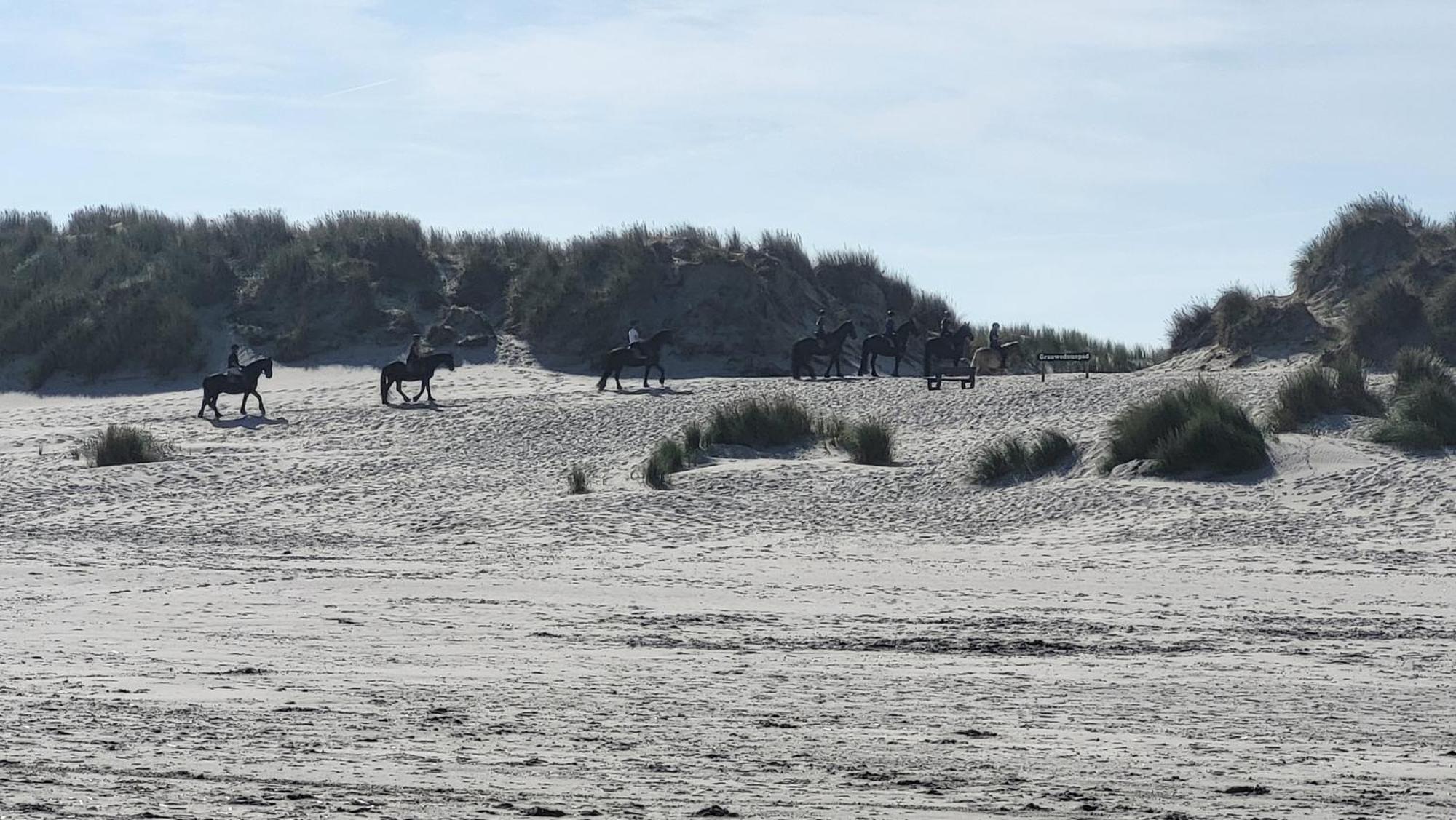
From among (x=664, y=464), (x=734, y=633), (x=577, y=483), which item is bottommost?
(x=734, y=633)

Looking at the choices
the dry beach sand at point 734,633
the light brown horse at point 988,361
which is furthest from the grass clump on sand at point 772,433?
the light brown horse at point 988,361

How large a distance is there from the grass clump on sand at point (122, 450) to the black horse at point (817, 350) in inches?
453

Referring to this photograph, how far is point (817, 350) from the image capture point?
104 ft

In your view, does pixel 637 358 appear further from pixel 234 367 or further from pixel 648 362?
pixel 234 367

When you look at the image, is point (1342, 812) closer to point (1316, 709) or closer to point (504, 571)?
point (1316, 709)

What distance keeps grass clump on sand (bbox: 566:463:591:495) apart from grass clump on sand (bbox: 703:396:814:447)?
237cm

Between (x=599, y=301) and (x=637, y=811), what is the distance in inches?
1284

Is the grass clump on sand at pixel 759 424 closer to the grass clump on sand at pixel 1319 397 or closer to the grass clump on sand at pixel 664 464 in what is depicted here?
the grass clump on sand at pixel 664 464

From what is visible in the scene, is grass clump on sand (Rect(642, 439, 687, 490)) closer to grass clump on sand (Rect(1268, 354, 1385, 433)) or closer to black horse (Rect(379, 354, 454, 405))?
grass clump on sand (Rect(1268, 354, 1385, 433))

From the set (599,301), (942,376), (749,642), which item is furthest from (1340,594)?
(599,301)

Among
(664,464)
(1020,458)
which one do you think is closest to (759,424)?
(664,464)

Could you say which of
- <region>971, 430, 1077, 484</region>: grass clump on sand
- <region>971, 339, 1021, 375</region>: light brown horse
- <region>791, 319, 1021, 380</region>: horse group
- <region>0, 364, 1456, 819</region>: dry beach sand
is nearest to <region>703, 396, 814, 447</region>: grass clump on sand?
<region>0, 364, 1456, 819</region>: dry beach sand

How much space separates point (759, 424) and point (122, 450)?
9.00m

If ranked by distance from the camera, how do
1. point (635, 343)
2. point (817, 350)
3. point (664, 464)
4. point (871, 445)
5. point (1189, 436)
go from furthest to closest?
point (817, 350)
point (635, 343)
point (871, 445)
point (664, 464)
point (1189, 436)
